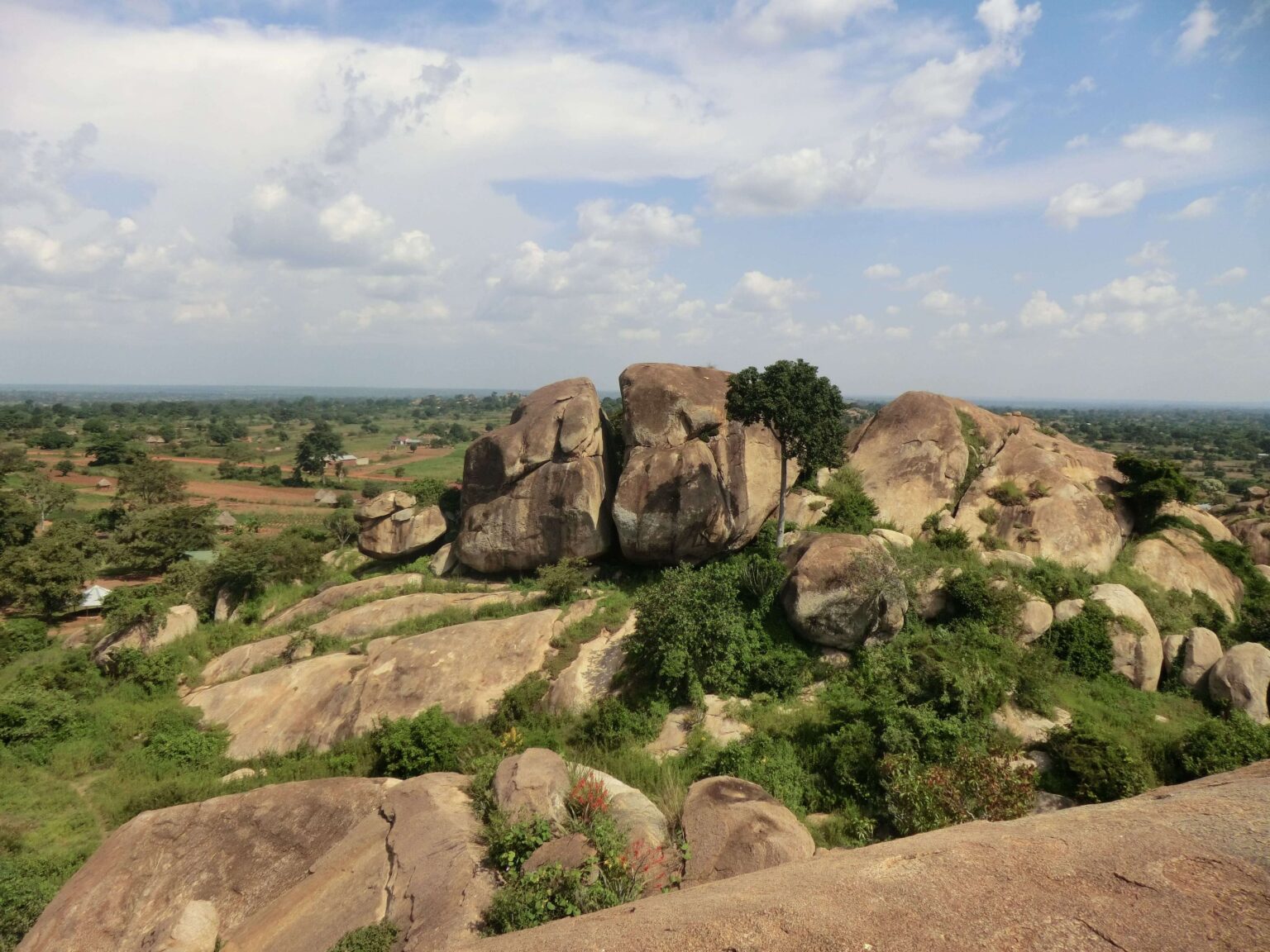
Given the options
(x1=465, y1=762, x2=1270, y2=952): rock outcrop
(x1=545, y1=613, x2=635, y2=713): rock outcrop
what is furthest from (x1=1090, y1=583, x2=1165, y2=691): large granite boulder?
(x1=545, y1=613, x2=635, y2=713): rock outcrop

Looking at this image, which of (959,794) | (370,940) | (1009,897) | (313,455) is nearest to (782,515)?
(959,794)

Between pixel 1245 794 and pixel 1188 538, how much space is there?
21287 mm

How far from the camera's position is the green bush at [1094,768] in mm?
13148

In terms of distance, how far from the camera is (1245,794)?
839 centimetres

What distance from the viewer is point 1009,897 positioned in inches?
273

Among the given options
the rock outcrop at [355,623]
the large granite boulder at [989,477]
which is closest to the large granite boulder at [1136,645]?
the large granite boulder at [989,477]

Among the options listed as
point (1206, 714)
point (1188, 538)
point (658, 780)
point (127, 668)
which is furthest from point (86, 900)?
point (1188, 538)

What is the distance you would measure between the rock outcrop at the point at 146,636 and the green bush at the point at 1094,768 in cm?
2933

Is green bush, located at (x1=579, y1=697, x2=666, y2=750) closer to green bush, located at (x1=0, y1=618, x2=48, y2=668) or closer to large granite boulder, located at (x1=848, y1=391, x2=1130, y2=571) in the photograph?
large granite boulder, located at (x1=848, y1=391, x2=1130, y2=571)

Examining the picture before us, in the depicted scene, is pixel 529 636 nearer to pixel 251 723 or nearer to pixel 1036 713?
pixel 251 723

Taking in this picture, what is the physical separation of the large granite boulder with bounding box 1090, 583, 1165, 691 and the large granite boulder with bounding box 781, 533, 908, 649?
692cm

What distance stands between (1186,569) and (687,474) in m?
19.3

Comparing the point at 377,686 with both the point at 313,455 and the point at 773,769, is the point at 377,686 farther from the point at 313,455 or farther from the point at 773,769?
the point at 313,455

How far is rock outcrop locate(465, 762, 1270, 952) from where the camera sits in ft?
21.0
